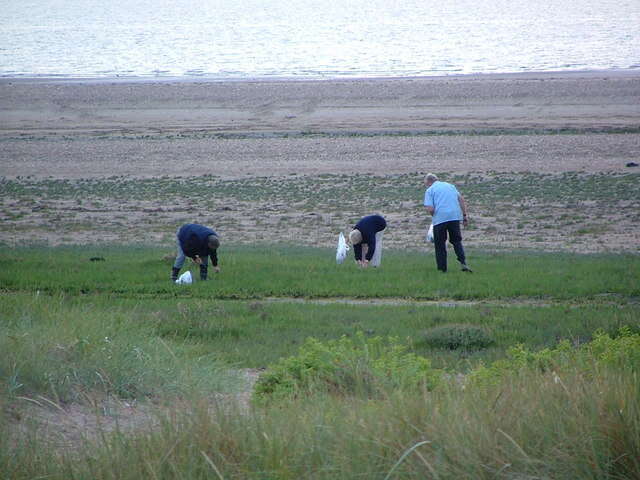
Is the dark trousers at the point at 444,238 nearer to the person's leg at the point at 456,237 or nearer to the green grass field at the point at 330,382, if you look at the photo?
the person's leg at the point at 456,237

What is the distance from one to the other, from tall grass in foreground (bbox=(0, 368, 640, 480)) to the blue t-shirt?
7618mm

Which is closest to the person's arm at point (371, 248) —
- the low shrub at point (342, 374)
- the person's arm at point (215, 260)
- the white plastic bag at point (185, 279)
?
the person's arm at point (215, 260)

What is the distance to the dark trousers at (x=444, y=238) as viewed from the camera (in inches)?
492

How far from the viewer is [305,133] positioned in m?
35.7

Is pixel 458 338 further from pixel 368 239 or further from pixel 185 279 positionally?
pixel 185 279

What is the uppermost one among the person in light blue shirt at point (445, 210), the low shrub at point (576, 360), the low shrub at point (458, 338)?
the low shrub at point (576, 360)

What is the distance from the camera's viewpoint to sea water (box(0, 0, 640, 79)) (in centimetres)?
6297

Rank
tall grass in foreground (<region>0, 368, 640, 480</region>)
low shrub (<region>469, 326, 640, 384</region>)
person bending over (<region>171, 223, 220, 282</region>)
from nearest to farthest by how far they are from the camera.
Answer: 1. tall grass in foreground (<region>0, 368, 640, 480</region>)
2. low shrub (<region>469, 326, 640, 384</region>)
3. person bending over (<region>171, 223, 220, 282</region>)

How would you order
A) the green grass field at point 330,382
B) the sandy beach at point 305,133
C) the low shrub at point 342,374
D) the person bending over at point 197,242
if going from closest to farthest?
the green grass field at point 330,382
the low shrub at point 342,374
the person bending over at point 197,242
the sandy beach at point 305,133

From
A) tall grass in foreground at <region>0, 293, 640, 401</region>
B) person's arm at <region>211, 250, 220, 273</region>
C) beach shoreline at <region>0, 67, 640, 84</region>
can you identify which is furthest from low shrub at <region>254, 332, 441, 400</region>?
beach shoreline at <region>0, 67, 640, 84</region>

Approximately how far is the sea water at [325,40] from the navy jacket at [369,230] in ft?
143

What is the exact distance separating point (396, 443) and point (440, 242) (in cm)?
852

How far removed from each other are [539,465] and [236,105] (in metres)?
41.3

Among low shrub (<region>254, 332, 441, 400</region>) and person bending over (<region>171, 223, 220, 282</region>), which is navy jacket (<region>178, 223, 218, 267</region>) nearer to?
person bending over (<region>171, 223, 220, 282</region>)
